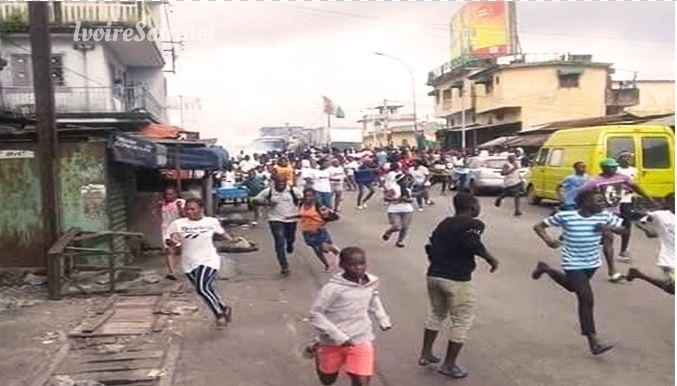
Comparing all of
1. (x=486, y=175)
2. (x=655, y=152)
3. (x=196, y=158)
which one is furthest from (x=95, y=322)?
(x=486, y=175)

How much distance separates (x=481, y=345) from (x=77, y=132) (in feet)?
21.9

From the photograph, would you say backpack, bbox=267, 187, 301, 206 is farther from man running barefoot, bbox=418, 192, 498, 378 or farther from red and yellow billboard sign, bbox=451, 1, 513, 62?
red and yellow billboard sign, bbox=451, 1, 513, 62

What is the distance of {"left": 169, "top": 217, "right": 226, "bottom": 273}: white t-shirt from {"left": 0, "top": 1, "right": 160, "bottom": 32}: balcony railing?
16.7 m

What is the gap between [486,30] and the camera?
57.8 meters

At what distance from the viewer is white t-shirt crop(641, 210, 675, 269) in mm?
6926

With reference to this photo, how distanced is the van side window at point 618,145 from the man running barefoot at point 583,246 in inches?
411

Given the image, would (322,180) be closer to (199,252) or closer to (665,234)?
(199,252)

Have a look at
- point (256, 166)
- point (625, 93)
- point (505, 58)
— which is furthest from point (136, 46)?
point (625, 93)

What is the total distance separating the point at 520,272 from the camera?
34.6 feet

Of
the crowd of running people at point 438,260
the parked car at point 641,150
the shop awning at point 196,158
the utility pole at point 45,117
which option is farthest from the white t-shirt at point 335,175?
the utility pole at point 45,117

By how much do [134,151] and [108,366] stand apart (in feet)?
17.4

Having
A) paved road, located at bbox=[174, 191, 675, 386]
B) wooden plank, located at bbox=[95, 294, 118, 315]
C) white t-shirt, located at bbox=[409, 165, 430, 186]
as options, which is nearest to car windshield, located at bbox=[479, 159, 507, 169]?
white t-shirt, located at bbox=[409, 165, 430, 186]

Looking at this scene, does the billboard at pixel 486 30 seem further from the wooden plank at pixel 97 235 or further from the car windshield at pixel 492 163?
the wooden plank at pixel 97 235

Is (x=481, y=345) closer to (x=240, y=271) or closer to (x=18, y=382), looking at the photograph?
(x=18, y=382)
